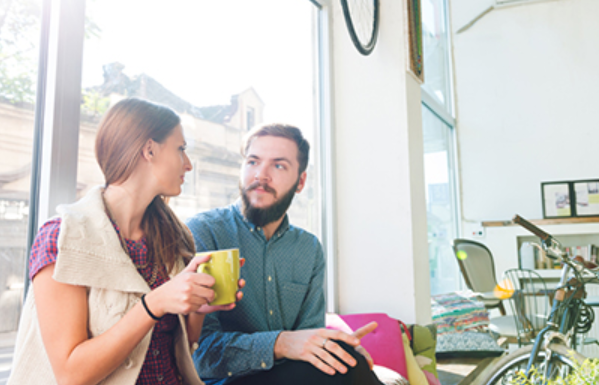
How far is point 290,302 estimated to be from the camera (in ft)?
5.03

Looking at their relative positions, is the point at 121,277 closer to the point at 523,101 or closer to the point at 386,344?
the point at 386,344

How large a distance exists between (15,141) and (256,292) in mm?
776

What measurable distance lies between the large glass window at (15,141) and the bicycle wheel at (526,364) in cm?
163

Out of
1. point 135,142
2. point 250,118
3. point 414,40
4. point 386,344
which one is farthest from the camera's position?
point 414,40

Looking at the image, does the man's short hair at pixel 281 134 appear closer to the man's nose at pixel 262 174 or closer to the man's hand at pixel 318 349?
the man's nose at pixel 262 174

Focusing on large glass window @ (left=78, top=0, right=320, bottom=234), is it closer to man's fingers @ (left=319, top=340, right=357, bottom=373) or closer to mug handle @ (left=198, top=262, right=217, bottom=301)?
mug handle @ (left=198, top=262, right=217, bottom=301)

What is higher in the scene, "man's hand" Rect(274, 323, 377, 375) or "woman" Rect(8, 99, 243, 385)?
"woman" Rect(8, 99, 243, 385)

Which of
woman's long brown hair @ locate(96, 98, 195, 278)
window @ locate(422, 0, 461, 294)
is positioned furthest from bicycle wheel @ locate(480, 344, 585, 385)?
window @ locate(422, 0, 461, 294)

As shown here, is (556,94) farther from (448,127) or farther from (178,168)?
(178,168)

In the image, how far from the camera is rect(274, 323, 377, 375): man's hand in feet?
3.78

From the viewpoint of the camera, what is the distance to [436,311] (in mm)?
3115

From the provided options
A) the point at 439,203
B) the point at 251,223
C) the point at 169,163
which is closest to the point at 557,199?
the point at 439,203

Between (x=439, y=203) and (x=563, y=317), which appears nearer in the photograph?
(x=563, y=317)

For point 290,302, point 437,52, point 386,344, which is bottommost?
point 386,344
